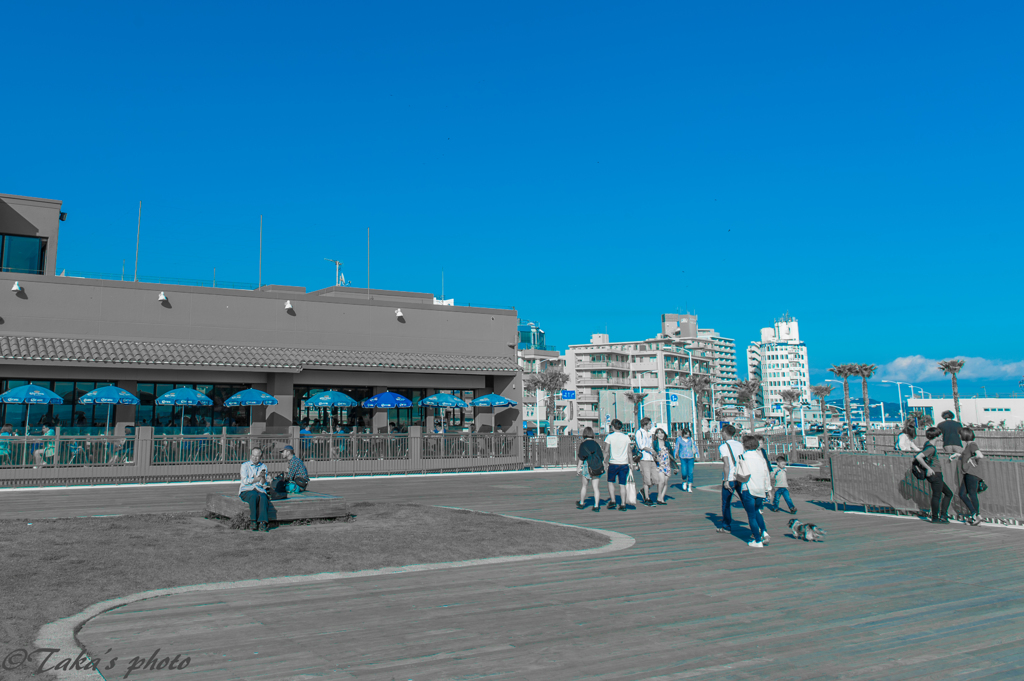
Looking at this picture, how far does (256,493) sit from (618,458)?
22.6 ft

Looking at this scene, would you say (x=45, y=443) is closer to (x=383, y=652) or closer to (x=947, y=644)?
(x=383, y=652)

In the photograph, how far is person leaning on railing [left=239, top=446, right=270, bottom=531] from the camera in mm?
12703

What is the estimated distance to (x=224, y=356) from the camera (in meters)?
29.4

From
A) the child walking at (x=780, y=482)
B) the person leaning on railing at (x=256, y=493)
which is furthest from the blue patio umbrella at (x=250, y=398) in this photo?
the child walking at (x=780, y=482)

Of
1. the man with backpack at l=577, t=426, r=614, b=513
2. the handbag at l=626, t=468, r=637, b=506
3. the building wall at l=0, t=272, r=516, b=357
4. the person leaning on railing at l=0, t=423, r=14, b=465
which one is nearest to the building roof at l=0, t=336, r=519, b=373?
the building wall at l=0, t=272, r=516, b=357

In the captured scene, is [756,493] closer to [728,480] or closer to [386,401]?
[728,480]

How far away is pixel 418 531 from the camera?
40.7 feet

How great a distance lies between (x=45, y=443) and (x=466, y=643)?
21.6 metres

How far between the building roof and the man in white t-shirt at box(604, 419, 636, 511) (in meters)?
17.1

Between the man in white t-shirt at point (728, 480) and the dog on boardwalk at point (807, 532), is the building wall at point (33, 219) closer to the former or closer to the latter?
the man in white t-shirt at point (728, 480)

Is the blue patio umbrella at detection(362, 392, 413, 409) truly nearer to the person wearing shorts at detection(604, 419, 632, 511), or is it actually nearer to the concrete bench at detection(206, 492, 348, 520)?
the person wearing shorts at detection(604, 419, 632, 511)

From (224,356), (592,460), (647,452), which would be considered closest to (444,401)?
(224,356)

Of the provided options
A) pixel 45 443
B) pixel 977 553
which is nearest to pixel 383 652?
pixel 977 553

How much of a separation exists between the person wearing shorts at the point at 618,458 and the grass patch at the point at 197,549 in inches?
105
